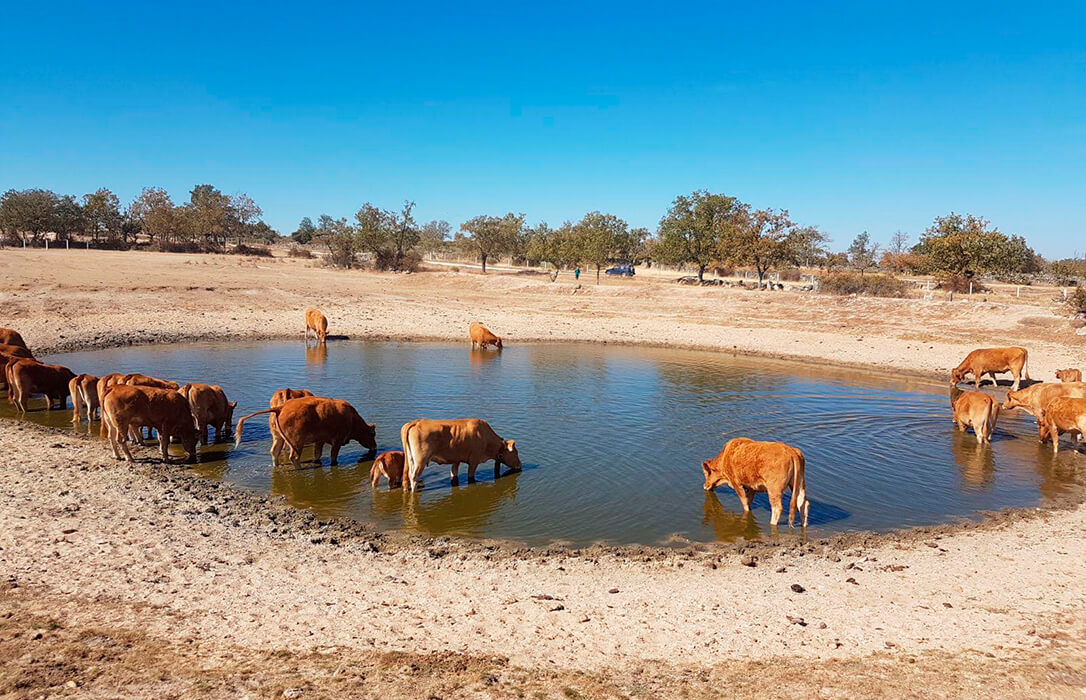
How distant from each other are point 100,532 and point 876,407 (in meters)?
18.4

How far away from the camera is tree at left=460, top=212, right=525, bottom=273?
71.9m

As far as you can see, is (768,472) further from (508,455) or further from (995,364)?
(995,364)

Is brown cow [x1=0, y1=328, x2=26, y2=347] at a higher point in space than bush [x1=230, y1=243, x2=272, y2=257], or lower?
lower

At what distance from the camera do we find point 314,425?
11922 mm

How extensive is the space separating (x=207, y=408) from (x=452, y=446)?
5570 millimetres

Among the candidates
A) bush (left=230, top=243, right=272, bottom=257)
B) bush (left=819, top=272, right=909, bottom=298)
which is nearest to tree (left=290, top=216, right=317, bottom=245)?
bush (left=230, top=243, right=272, bottom=257)

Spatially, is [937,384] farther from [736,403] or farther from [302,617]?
[302,617]

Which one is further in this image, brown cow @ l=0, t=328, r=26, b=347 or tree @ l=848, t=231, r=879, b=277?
tree @ l=848, t=231, r=879, b=277

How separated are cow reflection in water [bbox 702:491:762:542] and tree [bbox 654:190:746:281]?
47.6 metres

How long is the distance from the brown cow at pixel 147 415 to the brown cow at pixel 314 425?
93cm

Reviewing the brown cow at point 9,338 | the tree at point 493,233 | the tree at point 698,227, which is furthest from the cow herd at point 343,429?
the tree at point 493,233

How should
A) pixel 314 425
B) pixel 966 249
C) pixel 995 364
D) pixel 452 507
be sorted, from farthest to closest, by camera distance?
pixel 966 249, pixel 995 364, pixel 314 425, pixel 452 507

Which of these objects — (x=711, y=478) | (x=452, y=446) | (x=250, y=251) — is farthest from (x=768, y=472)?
(x=250, y=251)

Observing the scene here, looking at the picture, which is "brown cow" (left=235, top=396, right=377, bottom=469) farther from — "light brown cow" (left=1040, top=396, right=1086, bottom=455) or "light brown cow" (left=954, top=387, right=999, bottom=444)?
"light brown cow" (left=1040, top=396, right=1086, bottom=455)
